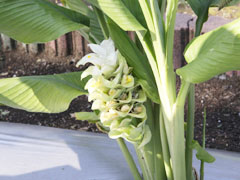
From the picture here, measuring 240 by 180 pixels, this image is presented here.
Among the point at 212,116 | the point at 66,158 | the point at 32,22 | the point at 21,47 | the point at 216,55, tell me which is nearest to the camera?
the point at 216,55

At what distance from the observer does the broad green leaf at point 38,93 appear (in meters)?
0.85

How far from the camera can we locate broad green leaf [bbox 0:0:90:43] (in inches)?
34.7

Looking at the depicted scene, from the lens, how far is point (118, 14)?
793 millimetres

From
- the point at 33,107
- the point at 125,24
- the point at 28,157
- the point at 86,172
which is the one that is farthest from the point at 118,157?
the point at 125,24

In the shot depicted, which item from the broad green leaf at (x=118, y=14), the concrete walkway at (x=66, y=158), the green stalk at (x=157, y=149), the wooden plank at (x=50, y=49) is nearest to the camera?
the broad green leaf at (x=118, y=14)

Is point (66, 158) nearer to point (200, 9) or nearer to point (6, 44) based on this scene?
point (200, 9)

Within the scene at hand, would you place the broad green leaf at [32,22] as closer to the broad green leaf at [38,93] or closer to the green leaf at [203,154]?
the broad green leaf at [38,93]

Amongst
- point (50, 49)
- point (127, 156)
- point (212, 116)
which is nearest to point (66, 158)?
point (127, 156)

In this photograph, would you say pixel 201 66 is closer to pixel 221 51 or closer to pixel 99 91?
pixel 221 51

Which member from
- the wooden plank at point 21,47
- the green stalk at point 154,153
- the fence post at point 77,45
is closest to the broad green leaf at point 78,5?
the green stalk at point 154,153

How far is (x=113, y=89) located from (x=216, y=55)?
0.83 feet

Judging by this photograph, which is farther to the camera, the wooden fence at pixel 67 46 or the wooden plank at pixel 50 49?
the wooden plank at pixel 50 49

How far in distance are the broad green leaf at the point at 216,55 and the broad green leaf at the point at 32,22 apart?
0.34 m

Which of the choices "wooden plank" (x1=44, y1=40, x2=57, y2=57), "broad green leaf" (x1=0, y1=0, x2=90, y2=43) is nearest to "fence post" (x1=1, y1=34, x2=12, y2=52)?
"wooden plank" (x1=44, y1=40, x2=57, y2=57)
